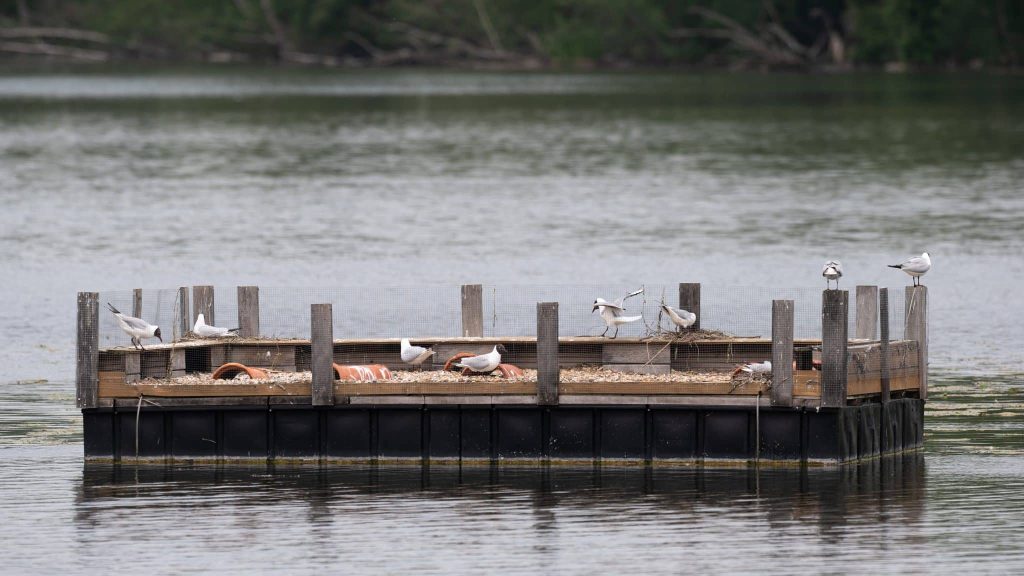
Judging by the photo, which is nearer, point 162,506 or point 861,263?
point 162,506

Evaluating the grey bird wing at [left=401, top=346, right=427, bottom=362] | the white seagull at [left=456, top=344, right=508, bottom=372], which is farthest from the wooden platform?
the grey bird wing at [left=401, top=346, right=427, bottom=362]

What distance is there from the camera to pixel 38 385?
114 feet

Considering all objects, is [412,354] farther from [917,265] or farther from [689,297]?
[917,265]

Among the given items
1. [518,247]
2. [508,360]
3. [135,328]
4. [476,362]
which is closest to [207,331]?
[135,328]

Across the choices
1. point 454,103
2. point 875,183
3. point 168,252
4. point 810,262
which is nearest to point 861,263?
point 810,262

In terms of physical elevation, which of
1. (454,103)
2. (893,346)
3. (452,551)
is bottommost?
(452,551)

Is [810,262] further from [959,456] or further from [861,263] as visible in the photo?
[959,456]

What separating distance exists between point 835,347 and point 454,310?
19.3 m

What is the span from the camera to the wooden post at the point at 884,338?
26359 millimetres

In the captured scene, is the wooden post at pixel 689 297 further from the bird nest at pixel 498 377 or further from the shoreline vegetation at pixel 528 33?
the shoreline vegetation at pixel 528 33

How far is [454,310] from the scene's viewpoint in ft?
144

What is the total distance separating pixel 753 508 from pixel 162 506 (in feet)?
23.4

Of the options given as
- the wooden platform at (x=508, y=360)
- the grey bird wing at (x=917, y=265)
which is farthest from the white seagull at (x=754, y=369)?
the grey bird wing at (x=917, y=265)

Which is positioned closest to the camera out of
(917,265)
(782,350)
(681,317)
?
(782,350)
